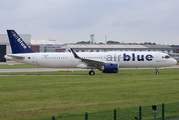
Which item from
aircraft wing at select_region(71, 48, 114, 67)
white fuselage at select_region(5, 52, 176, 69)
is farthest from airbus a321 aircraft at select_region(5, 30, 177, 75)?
aircraft wing at select_region(71, 48, 114, 67)

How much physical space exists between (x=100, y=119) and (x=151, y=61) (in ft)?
114

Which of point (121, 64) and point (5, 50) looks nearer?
point (121, 64)

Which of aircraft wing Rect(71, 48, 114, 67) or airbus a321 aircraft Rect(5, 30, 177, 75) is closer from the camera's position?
aircraft wing Rect(71, 48, 114, 67)

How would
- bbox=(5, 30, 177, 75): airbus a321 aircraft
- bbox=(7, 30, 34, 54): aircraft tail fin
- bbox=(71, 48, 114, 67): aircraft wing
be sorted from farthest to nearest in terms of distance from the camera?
bbox=(7, 30, 34, 54): aircraft tail fin < bbox=(5, 30, 177, 75): airbus a321 aircraft < bbox=(71, 48, 114, 67): aircraft wing

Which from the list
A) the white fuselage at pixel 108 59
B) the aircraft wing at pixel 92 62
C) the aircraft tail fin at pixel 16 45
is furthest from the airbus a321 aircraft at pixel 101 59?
the aircraft tail fin at pixel 16 45

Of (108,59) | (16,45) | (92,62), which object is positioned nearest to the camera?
(92,62)

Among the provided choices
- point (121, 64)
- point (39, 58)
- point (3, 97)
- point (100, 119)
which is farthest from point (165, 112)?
point (39, 58)

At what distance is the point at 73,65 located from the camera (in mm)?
45906

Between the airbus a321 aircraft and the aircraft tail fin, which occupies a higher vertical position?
the aircraft tail fin

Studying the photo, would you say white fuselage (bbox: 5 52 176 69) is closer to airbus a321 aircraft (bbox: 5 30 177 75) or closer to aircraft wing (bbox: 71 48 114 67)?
airbus a321 aircraft (bbox: 5 30 177 75)

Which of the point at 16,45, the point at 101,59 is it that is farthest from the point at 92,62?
the point at 16,45

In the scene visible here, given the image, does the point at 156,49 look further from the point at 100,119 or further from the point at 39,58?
the point at 100,119

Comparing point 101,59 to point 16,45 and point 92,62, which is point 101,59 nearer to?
point 92,62

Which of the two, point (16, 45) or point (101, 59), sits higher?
point (16, 45)
